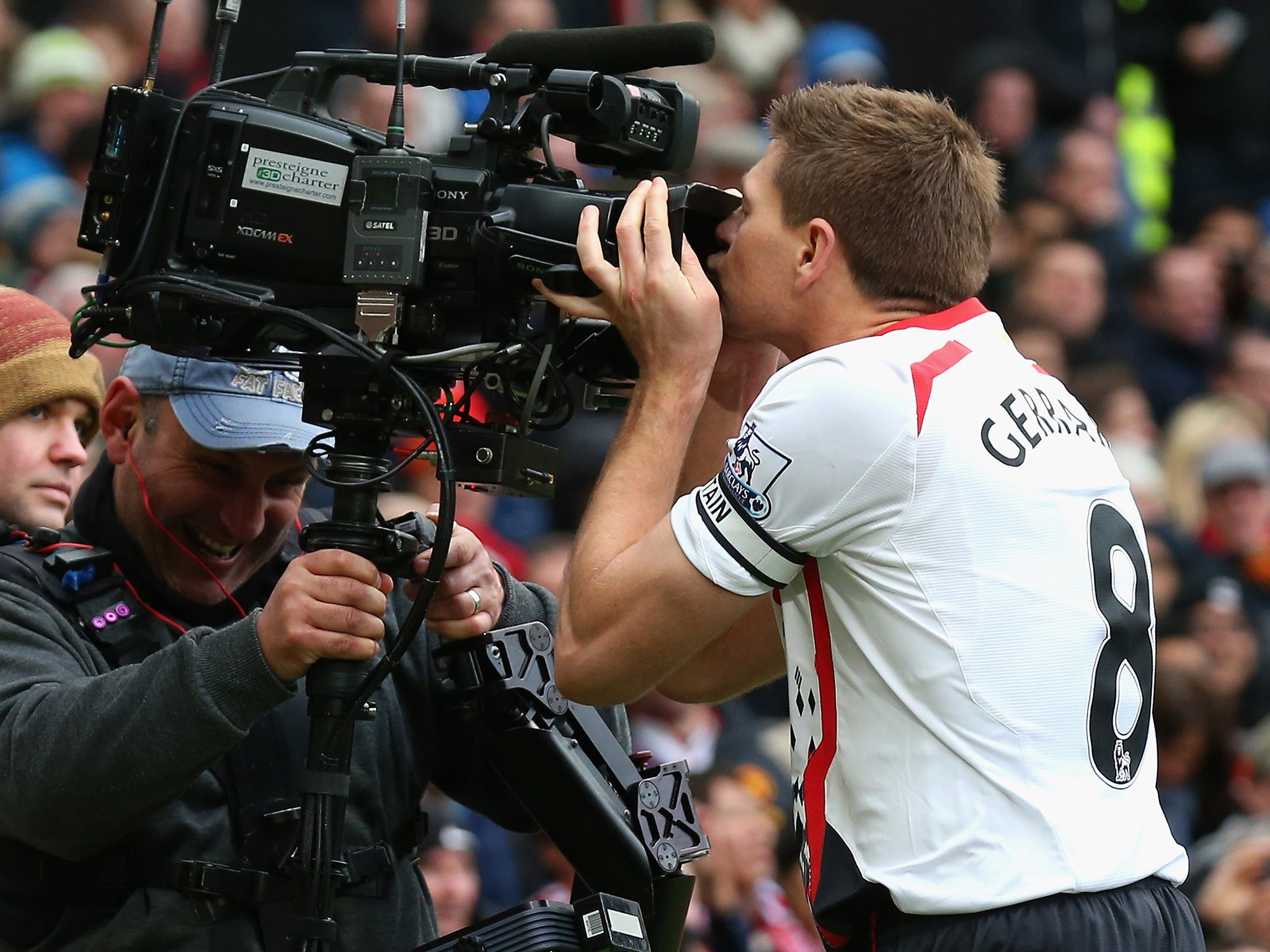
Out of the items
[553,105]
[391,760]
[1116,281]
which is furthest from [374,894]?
[1116,281]

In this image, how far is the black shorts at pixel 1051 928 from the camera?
2115 mm

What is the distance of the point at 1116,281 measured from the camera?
8.42 metres

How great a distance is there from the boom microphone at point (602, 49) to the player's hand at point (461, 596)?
0.70m

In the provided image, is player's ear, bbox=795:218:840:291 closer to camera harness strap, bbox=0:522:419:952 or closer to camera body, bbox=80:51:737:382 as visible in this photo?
camera body, bbox=80:51:737:382

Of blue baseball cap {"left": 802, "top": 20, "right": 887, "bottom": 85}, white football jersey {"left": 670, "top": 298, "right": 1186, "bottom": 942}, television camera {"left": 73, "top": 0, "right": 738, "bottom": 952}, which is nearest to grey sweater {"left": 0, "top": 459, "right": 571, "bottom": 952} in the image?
television camera {"left": 73, "top": 0, "right": 738, "bottom": 952}

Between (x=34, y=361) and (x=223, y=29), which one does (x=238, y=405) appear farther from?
(x=223, y=29)

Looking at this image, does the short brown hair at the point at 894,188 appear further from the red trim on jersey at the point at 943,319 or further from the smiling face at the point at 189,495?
the smiling face at the point at 189,495

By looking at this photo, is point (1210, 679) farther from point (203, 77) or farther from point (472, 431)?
point (472, 431)

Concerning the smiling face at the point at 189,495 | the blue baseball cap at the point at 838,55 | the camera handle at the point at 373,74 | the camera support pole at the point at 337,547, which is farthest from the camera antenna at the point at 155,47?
the blue baseball cap at the point at 838,55

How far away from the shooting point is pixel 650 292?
232cm

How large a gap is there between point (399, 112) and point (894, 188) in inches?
26.0

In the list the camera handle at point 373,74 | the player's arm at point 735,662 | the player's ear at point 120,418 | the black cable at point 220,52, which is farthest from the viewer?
the player's ear at point 120,418

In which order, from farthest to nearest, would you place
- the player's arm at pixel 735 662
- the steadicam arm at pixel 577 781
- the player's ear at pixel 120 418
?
the player's ear at pixel 120 418 → the player's arm at pixel 735 662 → the steadicam arm at pixel 577 781

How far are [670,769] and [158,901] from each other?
783 mm
